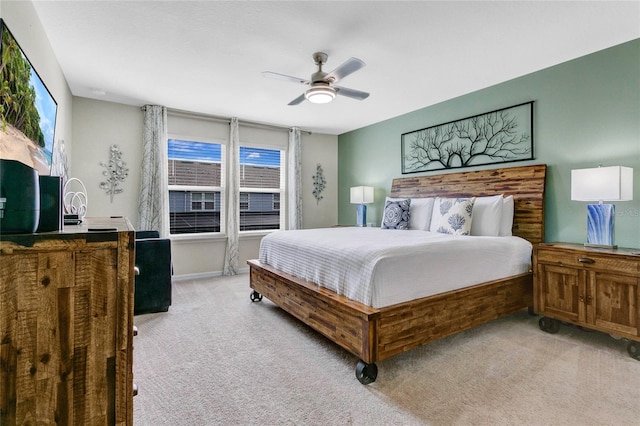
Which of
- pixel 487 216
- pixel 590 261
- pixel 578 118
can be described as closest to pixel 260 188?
pixel 487 216

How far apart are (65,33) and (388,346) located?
3.60m

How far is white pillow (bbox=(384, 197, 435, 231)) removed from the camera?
3990 mm

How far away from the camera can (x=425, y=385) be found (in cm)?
198

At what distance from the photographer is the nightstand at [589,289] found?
7.63 ft

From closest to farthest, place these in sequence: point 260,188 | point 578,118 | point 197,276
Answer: point 578,118 < point 197,276 < point 260,188

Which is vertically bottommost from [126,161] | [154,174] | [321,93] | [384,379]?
[384,379]

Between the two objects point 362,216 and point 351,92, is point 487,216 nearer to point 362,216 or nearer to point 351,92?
point 351,92

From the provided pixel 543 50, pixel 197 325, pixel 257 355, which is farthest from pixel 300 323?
pixel 543 50

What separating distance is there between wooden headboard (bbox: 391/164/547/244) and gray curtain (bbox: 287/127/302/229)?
7.60 feet

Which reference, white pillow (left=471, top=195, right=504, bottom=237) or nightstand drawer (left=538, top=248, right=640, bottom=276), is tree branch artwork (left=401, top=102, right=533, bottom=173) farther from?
nightstand drawer (left=538, top=248, right=640, bottom=276)

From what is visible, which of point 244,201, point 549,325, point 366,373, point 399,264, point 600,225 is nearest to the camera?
point 366,373

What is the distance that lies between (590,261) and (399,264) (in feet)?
5.58

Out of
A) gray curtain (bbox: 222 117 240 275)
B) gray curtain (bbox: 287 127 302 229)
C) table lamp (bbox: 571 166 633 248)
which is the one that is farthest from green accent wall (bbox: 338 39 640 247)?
gray curtain (bbox: 222 117 240 275)

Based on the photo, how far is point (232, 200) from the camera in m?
5.07
